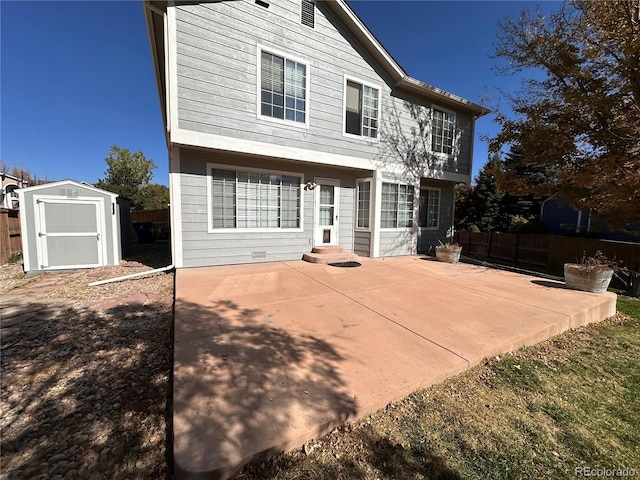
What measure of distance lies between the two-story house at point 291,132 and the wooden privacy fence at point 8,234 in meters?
5.79

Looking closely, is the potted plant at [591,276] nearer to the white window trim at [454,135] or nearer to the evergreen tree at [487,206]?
the white window trim at [454,135]

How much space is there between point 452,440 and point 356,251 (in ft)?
23.4

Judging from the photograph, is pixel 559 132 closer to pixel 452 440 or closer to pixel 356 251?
pixel 356 251

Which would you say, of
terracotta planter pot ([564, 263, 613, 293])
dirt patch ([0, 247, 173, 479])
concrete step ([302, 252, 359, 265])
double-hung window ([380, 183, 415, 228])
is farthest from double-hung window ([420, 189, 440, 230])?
dirt patch ([0, 247, 173, 479])

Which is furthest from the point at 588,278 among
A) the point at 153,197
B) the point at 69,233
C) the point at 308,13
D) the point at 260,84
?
the point at 153,197

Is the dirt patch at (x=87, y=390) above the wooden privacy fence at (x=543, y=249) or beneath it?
beneath

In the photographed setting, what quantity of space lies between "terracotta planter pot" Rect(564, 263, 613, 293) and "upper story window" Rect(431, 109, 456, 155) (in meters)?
5.76

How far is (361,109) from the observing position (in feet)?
26.7

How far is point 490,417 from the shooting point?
81.6 inches

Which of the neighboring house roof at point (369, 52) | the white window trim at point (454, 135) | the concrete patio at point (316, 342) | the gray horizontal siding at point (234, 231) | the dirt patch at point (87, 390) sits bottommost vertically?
the dirt patch at point (87, 390)

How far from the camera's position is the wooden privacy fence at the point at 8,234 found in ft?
25.3

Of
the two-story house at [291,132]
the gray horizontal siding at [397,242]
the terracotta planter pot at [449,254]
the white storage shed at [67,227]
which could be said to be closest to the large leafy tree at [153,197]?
the two-story house at [291,132]

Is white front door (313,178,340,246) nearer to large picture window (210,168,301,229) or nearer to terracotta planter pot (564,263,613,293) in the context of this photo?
large picture window (210,168,301,229)

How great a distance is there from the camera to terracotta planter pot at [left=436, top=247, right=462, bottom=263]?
324 inches
